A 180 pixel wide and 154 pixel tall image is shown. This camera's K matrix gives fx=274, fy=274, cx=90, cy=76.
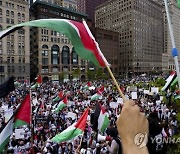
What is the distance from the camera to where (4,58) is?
70.4m

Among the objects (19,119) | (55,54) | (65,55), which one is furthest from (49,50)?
(19,119)

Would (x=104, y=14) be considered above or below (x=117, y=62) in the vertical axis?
above

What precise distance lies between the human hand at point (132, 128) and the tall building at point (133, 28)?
111659mm

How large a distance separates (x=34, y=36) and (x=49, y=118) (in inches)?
2691

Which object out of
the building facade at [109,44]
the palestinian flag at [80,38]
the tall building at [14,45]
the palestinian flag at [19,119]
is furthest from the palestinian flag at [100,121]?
the building facade at [109,44]

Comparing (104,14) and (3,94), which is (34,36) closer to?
(104,14)

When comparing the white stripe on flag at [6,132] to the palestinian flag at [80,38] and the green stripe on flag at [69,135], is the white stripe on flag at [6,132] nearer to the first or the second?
the green stripe on flag at [69,135]

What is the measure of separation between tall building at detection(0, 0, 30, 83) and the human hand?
228 ft

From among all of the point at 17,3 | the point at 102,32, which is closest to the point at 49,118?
the point at 17,3

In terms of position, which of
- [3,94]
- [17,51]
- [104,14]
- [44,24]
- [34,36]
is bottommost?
[3,94]

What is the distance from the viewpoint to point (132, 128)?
1797 mm

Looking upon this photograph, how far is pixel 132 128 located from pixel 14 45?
74.2m

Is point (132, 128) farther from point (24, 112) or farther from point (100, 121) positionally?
point (100, 121)

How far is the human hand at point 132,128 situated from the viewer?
5.90ft
